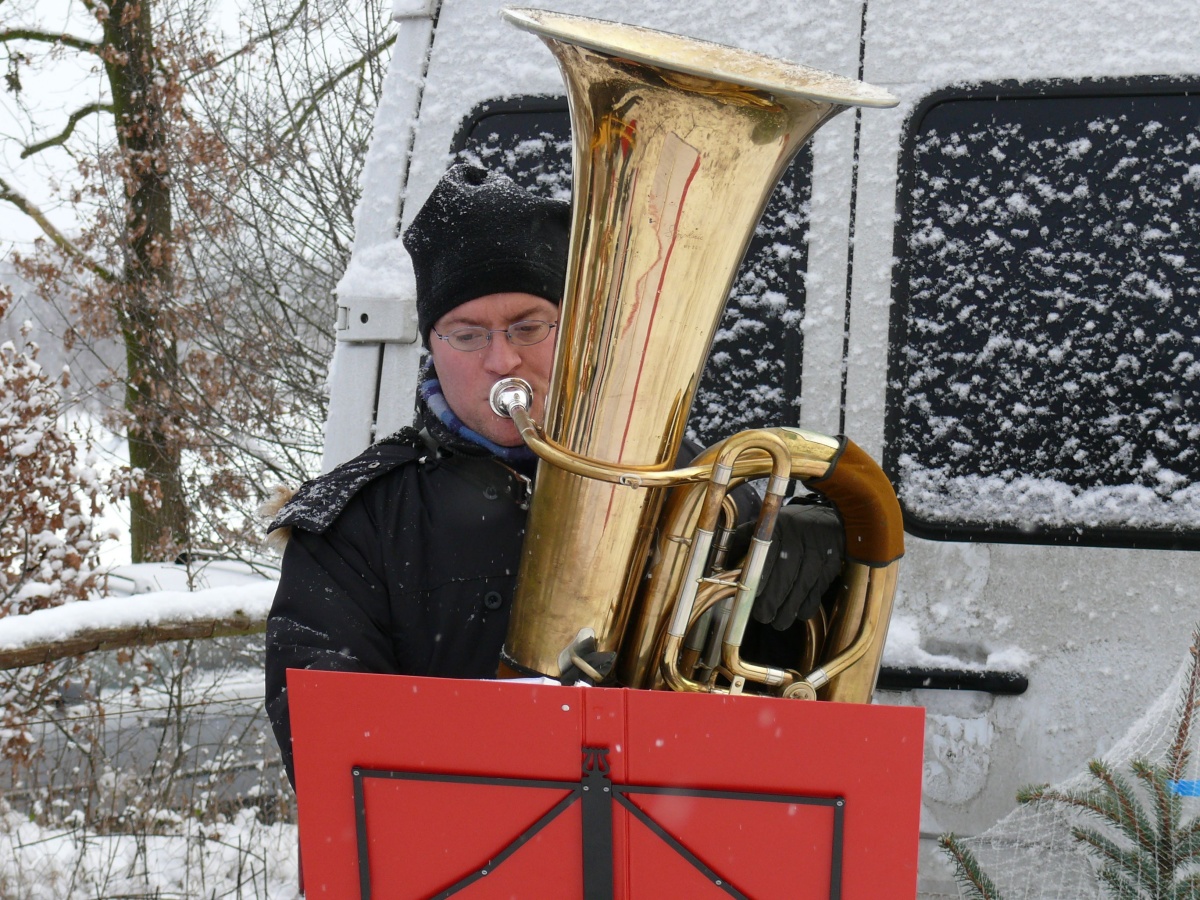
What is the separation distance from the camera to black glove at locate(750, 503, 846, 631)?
170 cm

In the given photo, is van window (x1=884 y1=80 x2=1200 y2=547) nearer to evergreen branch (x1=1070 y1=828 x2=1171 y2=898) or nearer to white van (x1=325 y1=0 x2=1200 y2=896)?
white van (x1=325 y1=0 x2=1200 y2=896)

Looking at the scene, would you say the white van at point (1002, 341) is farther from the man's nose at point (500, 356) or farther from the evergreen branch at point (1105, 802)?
the man's nose at point (500, 356)

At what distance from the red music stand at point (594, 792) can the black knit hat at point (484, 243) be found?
84 centimetres

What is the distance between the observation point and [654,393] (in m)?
1.58

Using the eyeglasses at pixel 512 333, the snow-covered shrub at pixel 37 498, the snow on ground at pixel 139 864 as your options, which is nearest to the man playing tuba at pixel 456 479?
the eyeglasses at pixel 512 333

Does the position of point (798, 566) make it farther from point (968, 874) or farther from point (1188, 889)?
point (1188, 889)

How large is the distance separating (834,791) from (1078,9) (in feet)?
4.78

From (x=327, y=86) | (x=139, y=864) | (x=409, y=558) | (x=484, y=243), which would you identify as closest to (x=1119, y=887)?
(x=409, y=558)

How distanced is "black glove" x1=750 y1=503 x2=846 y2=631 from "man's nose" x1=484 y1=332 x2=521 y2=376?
0.50 metres

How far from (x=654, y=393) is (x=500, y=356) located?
39cm

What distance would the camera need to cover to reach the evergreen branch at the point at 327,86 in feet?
20.1

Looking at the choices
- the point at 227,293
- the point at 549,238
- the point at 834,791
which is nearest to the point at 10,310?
the point at 227,293

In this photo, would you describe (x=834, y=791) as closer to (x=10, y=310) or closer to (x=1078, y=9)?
(x=1078, y=9)

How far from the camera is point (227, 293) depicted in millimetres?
6895
